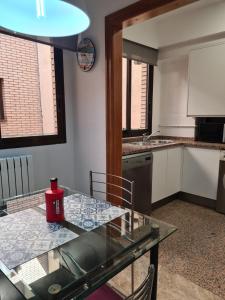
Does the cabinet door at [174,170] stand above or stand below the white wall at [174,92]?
below

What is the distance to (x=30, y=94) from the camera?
2.32 metres

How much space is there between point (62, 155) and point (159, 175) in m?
1.29

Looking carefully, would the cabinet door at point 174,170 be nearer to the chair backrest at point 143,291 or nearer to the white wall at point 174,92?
the white wall at point 174,92

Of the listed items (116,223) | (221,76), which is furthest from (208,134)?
(116,223)

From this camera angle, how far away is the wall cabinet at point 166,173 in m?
2.84

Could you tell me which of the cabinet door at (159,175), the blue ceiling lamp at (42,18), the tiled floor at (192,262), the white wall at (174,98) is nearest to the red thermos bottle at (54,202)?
the blue ceiling lamp at (42,18)

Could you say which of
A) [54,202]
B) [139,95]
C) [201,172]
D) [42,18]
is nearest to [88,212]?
[54,202]

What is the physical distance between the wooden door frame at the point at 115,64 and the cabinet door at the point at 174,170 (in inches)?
42.6

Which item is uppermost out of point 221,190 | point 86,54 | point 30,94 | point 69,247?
point 86,54

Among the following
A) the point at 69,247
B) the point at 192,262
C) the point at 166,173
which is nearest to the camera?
the point at 69,247

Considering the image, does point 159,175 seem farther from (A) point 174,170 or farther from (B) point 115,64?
(B) point 115,64

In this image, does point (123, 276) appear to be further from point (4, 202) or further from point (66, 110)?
point (66, 110)

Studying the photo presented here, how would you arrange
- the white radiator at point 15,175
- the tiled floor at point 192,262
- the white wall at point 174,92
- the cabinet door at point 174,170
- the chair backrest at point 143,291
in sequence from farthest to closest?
1. the white wall at point 174,92
2. the cabinet door at point 174,170
3. the white radiator at point 15,175
4. the tiled floor at point 192,262
5. the chair backrest at point 143,291

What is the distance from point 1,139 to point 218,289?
2243 millimetres
